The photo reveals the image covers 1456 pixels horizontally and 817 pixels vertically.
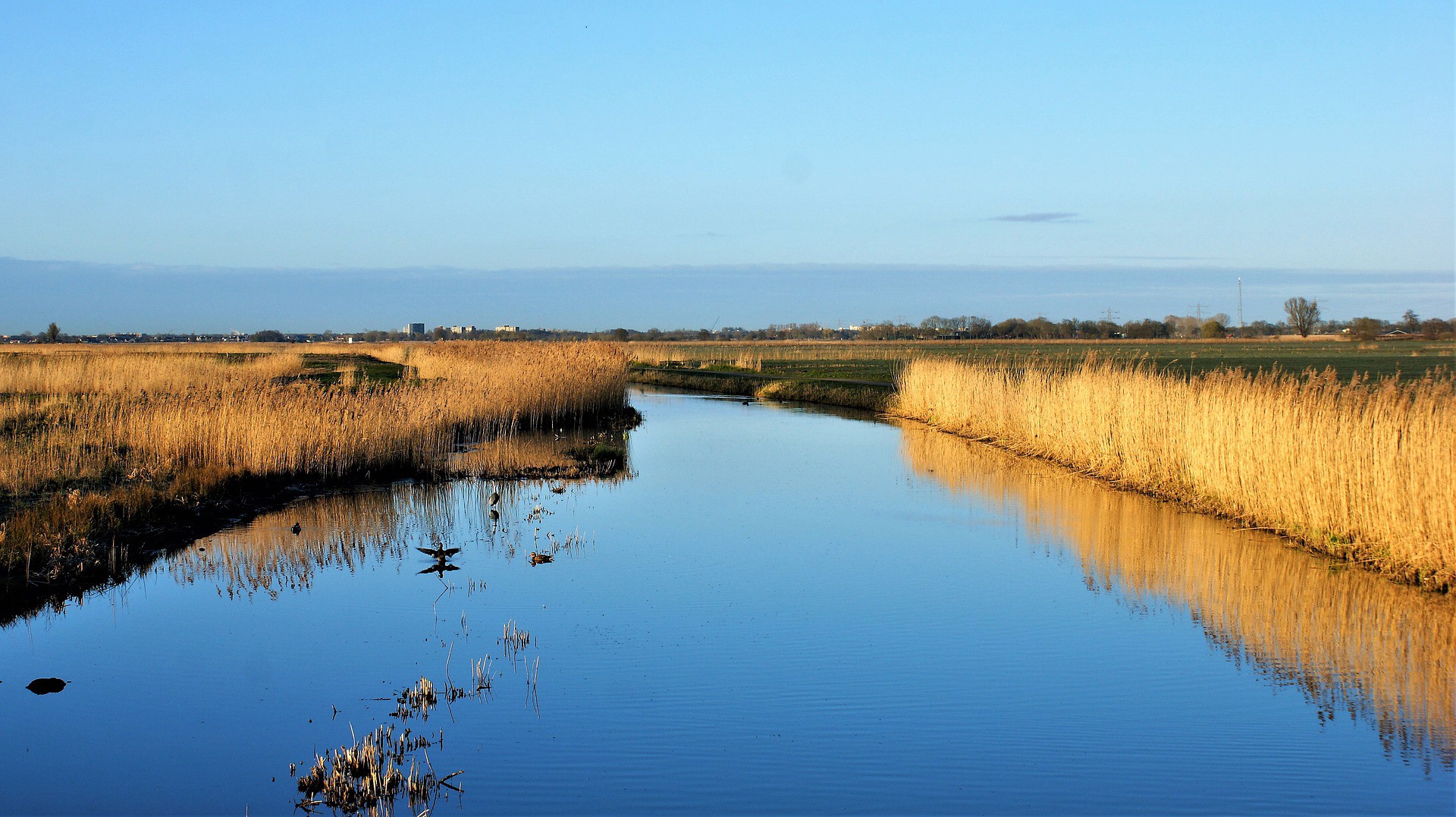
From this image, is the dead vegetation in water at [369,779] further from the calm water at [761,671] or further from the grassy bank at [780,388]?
the grassy bank at [780,388]

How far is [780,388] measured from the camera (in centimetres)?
3794

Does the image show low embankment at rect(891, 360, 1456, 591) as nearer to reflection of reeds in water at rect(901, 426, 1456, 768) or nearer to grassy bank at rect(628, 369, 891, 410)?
reflection of reeds in water at rect(901, 426, 1456, 768)

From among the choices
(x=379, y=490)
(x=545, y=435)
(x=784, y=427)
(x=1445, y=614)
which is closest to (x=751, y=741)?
(x=1445, y=614)

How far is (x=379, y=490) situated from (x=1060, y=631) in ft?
33.7

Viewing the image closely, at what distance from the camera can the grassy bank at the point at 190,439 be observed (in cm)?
1035

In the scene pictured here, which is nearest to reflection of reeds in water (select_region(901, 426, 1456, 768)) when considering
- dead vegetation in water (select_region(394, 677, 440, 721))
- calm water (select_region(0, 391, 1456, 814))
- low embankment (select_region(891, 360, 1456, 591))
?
calm water (select_region(0, 391, 1456, 814))

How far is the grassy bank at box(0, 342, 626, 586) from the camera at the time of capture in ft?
34.0

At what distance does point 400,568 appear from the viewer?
1000cm

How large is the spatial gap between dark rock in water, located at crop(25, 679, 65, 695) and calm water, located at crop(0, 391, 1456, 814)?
0.38ft

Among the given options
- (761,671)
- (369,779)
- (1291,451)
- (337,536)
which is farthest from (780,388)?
(369,779)

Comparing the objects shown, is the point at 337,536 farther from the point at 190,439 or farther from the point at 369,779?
the point at 369,779

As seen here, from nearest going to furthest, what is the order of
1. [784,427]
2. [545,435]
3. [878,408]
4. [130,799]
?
1. [130,799]
2. [545,435]
3. [784,427]
4. [878,408]

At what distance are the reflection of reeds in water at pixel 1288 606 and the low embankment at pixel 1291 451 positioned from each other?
38 cm

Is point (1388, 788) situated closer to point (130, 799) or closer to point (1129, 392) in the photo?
point (130, 799)
